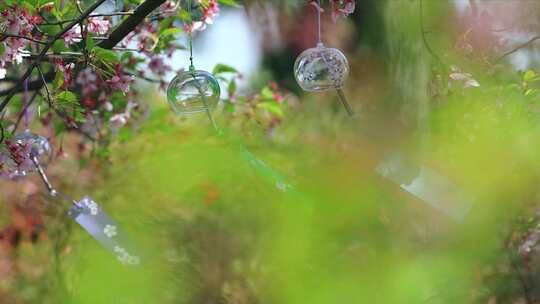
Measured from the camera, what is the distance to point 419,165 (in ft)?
7.10

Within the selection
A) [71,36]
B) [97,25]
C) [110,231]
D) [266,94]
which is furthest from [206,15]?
[266,94]

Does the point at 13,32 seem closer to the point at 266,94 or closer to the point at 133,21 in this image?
the point at 133,21

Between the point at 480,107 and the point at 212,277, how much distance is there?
891 mm

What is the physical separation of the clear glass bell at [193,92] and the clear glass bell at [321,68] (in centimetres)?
22

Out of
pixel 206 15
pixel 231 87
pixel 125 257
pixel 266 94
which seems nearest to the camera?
pixel 206 15

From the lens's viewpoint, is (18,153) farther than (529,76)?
No

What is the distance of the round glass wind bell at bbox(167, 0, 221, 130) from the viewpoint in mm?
1675

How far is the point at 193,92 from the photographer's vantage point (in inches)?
66.2

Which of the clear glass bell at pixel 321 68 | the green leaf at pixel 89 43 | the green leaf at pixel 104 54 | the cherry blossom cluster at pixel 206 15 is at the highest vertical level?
the green leaf at pixel 89 43

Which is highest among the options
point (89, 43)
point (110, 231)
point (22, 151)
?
point (89, 43)

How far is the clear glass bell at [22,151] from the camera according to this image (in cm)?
162

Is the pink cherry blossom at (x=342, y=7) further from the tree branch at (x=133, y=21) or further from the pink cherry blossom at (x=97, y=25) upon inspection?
the pink cherry blossom at (x=97, y=25)

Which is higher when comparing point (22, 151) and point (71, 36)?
point (71, 36)

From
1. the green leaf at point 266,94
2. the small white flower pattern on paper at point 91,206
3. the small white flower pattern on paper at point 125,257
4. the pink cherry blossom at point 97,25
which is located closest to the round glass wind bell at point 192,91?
the pink cherry blossom at point 97,25
